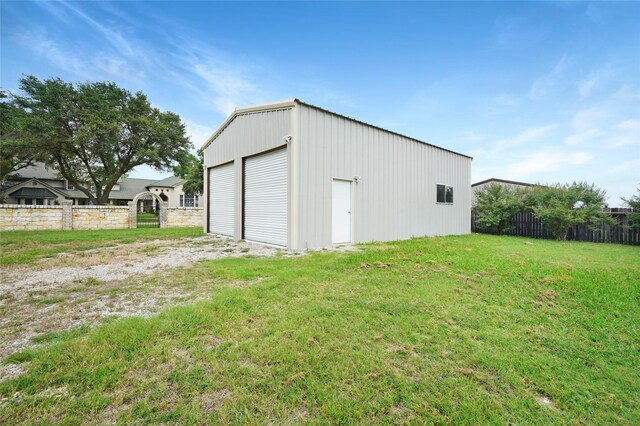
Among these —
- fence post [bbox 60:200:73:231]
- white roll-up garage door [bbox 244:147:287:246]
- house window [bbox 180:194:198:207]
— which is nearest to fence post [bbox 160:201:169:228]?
fence post [bbox 60:200:73:231]

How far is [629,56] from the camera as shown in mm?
8875

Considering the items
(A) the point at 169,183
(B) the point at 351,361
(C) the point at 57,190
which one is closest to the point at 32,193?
(C) the point at 57,190

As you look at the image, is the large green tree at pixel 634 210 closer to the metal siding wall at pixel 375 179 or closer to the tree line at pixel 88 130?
the metal siding wall at pixel 375 179

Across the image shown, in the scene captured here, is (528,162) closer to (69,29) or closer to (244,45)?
(244,45)

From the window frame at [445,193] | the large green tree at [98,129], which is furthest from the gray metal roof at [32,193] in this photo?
the window frame at [445,193]

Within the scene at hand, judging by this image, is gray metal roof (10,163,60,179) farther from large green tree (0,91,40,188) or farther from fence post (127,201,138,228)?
fence post (127,201,138,228)

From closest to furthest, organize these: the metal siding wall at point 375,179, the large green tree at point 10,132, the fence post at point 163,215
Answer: the metal siding wall at point 375,179 < the fence post at point 163,215 < the large green tree at point 10,132

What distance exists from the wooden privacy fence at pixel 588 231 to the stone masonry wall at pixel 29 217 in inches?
951

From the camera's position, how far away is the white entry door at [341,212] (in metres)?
8.49

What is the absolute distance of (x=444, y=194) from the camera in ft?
42.0

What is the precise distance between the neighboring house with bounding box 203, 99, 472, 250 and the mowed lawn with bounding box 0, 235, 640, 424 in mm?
4255

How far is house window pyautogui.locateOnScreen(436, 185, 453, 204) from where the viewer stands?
12445 mm

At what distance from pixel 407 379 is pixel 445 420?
394 millimetres

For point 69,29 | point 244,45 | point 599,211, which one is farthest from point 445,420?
point 69,29
